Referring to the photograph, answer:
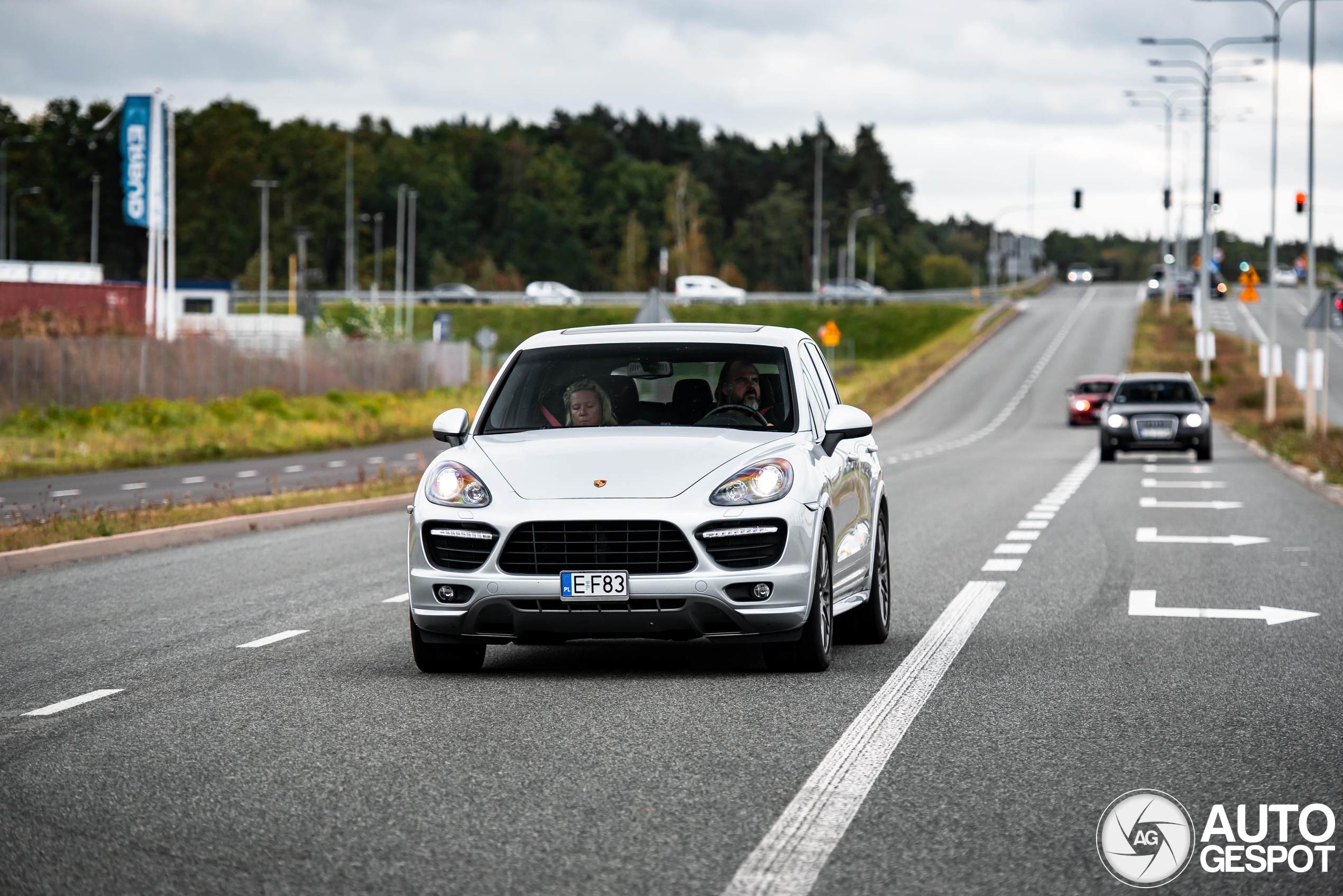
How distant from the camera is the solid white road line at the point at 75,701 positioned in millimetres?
8328

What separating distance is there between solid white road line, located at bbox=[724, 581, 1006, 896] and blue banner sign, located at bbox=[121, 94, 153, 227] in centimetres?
4683

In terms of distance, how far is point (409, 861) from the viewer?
5520 mm

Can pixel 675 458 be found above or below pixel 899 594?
above

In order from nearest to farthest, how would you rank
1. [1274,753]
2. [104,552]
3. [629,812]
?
[629,812] < [1274,753] < [104,552]

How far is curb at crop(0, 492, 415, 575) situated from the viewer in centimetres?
1542

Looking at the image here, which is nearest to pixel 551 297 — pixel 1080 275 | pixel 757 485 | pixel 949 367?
pixel 949 367

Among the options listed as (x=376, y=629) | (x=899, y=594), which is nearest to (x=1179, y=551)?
(x=899, y=594)

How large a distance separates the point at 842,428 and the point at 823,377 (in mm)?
1277

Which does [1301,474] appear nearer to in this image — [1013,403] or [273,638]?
[273,638]

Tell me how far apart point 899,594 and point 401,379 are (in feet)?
156

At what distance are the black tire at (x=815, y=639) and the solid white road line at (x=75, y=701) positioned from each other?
3.02 metres

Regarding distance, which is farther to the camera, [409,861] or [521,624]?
[521,624]

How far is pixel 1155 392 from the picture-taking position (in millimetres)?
35719

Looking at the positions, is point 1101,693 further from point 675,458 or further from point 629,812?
point 629,812
